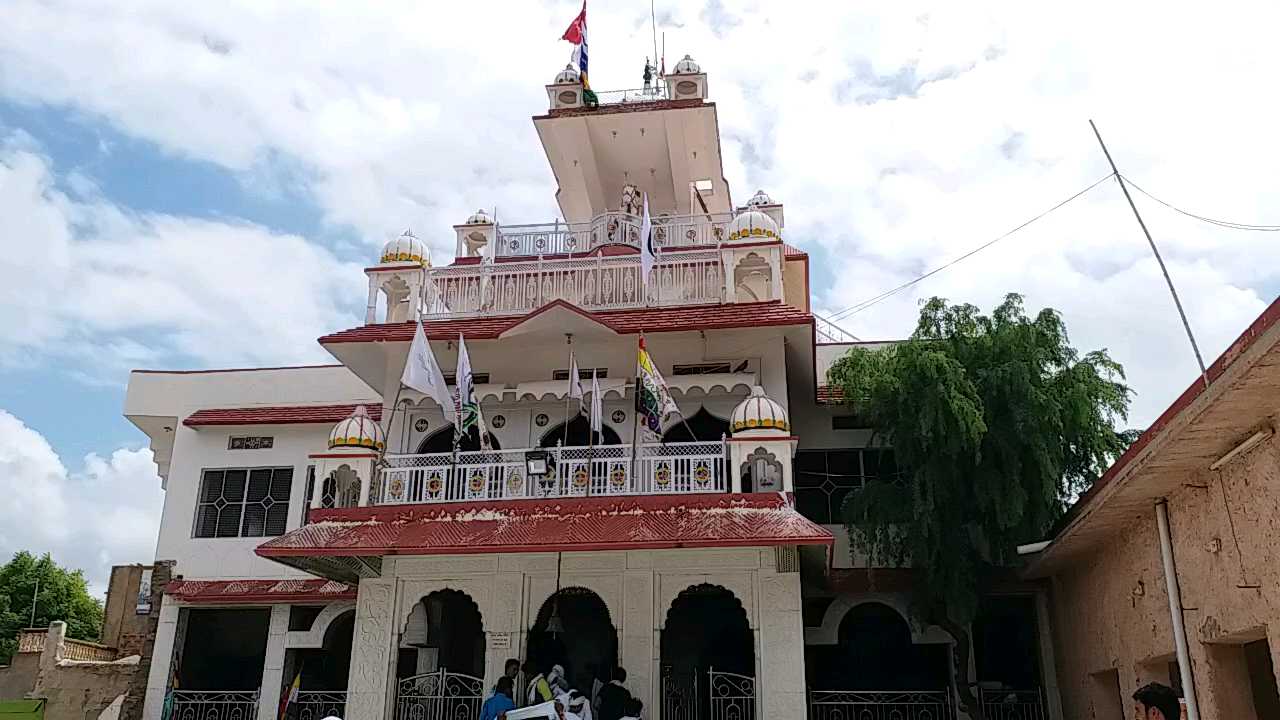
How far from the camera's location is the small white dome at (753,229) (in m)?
14.2

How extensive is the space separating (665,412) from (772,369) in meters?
2.57

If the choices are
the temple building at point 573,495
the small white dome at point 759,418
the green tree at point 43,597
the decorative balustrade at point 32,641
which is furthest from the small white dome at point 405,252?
the green tree at point 43,597

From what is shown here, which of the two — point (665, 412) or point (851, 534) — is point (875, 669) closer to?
point (851, 534)

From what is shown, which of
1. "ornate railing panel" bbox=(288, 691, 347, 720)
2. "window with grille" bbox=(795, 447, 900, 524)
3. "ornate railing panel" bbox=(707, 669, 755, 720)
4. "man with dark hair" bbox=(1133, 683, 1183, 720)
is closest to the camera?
"man with dark hair" bbox=(1133, 683, 1183, 720)

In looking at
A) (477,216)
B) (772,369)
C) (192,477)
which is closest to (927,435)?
(772,369)

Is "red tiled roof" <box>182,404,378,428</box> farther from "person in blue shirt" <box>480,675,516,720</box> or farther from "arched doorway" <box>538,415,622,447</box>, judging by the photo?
"person in blue shirt" <box>480,675,516,720</box>

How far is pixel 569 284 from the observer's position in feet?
46.6

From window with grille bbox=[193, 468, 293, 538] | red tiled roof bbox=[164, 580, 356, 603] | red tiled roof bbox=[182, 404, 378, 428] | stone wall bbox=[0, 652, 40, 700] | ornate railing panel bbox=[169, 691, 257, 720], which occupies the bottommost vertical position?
ornate railing panel bbox=[169, 691, 257, 720]

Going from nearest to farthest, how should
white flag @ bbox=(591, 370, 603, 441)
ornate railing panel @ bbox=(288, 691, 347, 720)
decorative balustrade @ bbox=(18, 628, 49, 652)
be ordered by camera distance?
white flag @ bbox=(591, 370, 603, 441)
ornate railing panel @ bbox=(288, 691, 347, 720)
decorative balustrade @ bbox=(18, 628, 49, 652)

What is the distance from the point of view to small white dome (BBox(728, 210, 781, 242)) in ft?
46.7

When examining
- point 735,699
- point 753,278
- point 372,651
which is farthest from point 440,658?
point 753,278

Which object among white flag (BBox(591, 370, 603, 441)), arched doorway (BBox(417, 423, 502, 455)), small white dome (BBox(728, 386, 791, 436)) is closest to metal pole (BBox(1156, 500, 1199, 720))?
small white dome (BBox(728, 386, 791, 436))

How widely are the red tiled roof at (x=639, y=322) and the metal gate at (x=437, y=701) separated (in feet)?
14.1

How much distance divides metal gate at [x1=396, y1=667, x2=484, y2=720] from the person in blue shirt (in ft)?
3.49
